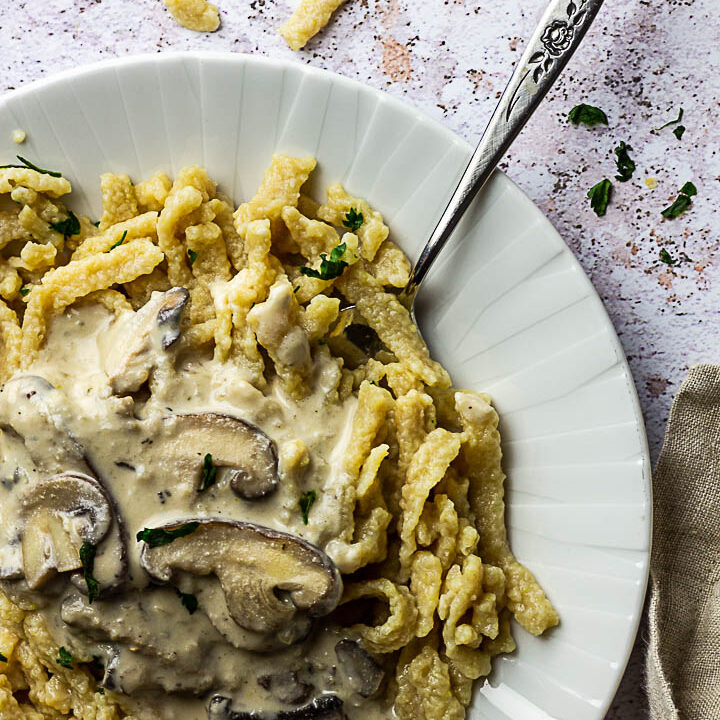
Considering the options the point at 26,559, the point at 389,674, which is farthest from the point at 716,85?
the point at 26,559

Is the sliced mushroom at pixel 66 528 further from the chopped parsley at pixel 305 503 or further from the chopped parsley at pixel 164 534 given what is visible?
the chopped parsley at pixel 305 503

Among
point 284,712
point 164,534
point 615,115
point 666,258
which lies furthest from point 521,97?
point 284,712

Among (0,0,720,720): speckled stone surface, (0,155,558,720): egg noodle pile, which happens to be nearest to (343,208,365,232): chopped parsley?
(0,155,558,720): egg noodle pile

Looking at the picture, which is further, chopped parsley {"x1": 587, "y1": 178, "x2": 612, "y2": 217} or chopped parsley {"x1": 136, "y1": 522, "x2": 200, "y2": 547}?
chopped parsley {"x1": 587, "y1": 178, "x2": 612, "y2": 217}

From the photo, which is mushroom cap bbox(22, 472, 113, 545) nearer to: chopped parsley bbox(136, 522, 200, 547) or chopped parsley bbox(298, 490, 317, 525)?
chopped parsley bbox(136, 522, 200, 547)

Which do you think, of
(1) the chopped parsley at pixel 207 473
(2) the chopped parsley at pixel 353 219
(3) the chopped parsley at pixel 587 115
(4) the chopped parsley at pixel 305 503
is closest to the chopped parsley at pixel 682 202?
(3) the chopped parsley at pixel 587 115

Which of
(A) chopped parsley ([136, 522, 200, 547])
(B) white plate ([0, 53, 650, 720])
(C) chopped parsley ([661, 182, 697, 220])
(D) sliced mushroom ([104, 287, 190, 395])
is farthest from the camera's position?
(C) chopped parsley ([661, 182, 697, 220])

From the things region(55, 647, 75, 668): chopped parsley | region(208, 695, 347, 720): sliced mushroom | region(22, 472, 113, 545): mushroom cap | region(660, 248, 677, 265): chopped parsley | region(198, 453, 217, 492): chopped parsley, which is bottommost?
region(55, 647, 75, 668): chopped parsley

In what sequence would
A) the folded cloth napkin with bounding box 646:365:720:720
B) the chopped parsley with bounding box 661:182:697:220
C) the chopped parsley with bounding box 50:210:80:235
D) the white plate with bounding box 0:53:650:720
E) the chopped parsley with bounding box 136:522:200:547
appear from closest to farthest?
the chopped parsley with bounding box 136:522:200:547
the white plate with bounding box 0:53:650:720
the chopped parsley with bounding box 50:210:80:235
the folded cloth napkin with bounding box 646:365:720:720
the chopped parsley with bounding box 661:182:697:220

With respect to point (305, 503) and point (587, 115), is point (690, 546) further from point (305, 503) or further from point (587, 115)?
point (587, 115)
